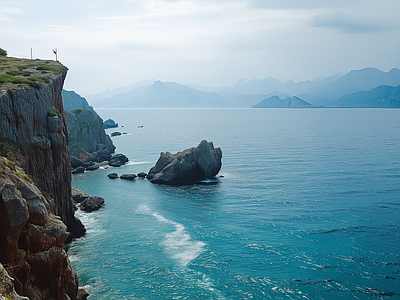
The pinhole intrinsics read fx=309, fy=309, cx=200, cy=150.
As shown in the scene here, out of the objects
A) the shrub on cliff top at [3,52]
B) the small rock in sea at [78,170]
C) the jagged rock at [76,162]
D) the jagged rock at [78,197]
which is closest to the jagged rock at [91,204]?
the jagged rock at [78,197]

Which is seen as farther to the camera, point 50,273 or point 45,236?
point 50,273

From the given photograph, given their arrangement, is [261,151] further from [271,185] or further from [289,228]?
[289,228]

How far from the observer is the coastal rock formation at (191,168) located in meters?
83.5

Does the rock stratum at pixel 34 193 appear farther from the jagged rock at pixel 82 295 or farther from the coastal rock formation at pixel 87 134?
the coastal rock formation at pixel 87 134

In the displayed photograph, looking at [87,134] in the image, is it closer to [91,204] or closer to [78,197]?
[78,197]

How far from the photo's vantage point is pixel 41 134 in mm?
38812

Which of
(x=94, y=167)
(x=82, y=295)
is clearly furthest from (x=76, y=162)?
(x=82, y=295)

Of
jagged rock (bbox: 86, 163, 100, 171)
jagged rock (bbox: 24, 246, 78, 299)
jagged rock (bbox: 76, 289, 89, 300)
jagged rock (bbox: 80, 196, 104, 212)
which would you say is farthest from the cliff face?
jagged rock (bbox: 86, 163, 100, 171)

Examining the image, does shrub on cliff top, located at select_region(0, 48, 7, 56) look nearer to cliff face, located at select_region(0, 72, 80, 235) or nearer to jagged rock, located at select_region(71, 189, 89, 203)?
cliff face, located at select_region(0, 72, 80, 235)

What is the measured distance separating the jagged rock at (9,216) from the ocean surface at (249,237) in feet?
44.2

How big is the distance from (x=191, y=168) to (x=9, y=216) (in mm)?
62956

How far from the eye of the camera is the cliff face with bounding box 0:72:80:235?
3472cm

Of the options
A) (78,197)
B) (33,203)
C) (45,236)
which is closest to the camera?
(33,203)

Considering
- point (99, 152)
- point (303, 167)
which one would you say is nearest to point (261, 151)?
point (303, 167)
